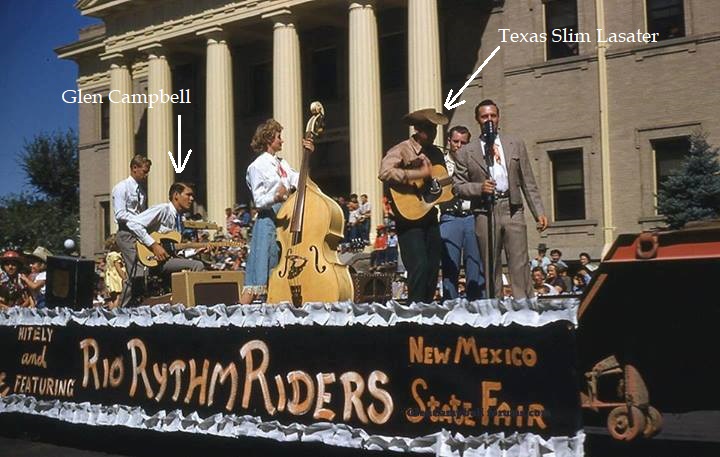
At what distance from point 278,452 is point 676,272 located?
3.28 metres

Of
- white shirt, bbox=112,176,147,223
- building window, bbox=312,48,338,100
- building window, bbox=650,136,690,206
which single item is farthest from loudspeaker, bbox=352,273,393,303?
building window, bbox=312,48,338,100

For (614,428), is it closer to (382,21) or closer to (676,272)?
(676,272)

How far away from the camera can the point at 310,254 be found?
824cm

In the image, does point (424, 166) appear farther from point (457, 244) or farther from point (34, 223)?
point (34, 223)

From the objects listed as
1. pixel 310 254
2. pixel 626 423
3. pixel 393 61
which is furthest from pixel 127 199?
pixel 393 61

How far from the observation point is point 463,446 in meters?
5.54

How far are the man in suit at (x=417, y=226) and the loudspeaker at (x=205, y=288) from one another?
8.85 ft

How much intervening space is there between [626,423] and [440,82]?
25.9 meters

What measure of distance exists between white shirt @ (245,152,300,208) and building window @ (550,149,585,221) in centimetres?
2183

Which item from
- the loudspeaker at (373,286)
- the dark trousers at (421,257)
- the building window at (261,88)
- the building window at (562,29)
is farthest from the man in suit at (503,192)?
the building window at (261,88)

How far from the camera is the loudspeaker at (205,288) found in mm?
10109

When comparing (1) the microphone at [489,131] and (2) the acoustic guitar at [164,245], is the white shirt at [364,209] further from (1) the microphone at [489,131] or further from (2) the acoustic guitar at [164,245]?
(1) the microphone at [489,131]

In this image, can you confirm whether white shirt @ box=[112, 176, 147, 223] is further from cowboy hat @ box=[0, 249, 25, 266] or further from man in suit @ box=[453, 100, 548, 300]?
Answer: man in suit @ box=[453, 100, 548, 300]

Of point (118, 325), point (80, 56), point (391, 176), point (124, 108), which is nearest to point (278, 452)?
point (118, 325)
